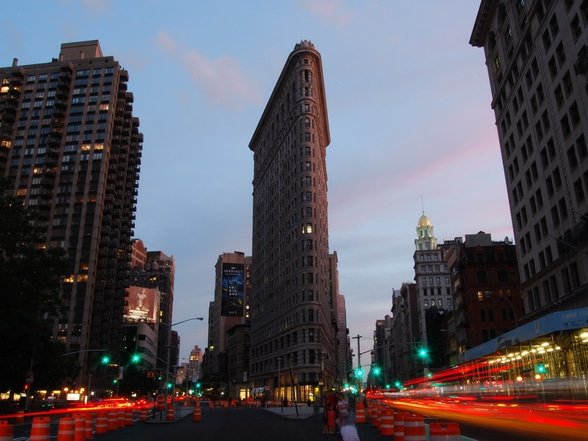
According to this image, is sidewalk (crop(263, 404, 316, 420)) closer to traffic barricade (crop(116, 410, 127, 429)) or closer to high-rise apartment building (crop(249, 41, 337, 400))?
traffic barricade (crop(116, 410, 127, 429))

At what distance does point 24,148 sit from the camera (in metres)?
139

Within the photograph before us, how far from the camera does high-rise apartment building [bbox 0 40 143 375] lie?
12356cm

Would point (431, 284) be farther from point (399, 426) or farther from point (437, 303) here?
point (399, 426)

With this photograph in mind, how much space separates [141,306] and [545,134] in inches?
6549

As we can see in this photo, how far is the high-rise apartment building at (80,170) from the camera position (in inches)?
4865

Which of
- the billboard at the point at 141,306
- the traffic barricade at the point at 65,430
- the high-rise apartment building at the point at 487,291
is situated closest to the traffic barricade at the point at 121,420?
the traffic barricade at the point at 65,430

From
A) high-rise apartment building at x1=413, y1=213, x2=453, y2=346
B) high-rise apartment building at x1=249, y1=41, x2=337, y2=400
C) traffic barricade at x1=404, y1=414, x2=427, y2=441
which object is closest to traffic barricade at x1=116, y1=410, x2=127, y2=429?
traffic barricade at x1=404, y1=414, x2=427, y2=441

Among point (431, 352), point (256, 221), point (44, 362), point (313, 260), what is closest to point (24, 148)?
point (256, 221)

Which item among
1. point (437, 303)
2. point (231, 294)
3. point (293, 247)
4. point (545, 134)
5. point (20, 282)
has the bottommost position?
point (20, 282)

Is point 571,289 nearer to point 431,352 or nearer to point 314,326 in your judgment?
point 314,326

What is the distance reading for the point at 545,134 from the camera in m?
50.7

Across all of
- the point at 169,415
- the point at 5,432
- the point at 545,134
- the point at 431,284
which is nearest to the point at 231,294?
the point at 431,284

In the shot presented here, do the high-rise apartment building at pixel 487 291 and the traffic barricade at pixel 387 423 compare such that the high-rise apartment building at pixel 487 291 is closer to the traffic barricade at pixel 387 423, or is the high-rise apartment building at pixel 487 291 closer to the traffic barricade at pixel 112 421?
the traffic barricade at pixel 387 423

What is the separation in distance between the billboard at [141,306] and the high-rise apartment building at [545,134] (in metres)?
156
